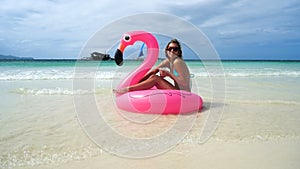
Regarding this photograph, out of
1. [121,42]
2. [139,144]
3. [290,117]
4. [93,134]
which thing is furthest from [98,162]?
[290,117]

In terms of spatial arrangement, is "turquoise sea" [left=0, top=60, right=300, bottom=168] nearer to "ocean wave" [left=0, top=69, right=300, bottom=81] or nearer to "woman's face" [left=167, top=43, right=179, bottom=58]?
"woman's face" [left=167, top=43, right=179, bottom=58]

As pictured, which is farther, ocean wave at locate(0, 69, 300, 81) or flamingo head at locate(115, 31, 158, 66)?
ocean wave at locate(0, 69, 300, 81)

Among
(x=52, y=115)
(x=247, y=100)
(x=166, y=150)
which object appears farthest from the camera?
(x=247, y=100)

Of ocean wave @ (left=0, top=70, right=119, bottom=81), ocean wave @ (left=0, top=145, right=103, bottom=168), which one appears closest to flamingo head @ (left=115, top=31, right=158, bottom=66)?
ocean wave @ (left=0, top=145, right=103, bottom=168)

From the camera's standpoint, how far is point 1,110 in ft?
14.8

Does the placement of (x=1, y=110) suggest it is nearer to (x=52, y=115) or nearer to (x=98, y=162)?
(x=52, y=115)

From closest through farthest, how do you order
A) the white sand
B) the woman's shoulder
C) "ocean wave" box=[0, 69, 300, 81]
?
the white sand
the woman's shoulder
"ocean wave" box=[0, 69, 300, 81]

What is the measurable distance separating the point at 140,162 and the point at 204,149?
765 mm

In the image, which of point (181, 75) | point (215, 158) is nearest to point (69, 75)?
point (181, 75)

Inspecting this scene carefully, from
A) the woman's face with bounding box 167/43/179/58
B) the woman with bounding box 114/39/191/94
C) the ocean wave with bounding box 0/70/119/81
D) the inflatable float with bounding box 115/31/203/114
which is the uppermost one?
the woman's face with bounding box 167/43/179/58

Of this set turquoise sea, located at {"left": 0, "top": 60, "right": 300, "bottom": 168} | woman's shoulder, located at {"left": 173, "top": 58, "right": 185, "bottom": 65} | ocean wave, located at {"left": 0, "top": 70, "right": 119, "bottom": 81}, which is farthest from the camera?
ocean wave, located at {"left": 0, "top": 70, "right": 119, "bottom": 81}

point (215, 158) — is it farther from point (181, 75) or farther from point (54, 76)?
point (54, 76)

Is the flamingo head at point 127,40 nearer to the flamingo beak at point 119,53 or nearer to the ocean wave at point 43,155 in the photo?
the flamingo beak at point 119,53

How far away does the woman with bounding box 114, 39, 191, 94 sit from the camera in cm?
463
